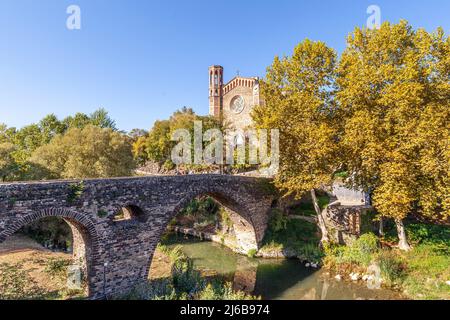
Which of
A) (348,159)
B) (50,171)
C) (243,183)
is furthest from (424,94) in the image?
(50,171)

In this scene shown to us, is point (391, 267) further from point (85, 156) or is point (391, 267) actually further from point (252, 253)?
point (85, 156)

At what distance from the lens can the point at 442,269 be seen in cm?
1285

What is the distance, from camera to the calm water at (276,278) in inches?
515

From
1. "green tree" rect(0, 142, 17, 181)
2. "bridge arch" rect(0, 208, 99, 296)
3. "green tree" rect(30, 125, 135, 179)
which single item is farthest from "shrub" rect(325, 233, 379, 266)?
"green tree" rect(0, 142, 17, 181)

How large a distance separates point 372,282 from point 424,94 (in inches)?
367

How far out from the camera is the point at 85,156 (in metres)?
23.1

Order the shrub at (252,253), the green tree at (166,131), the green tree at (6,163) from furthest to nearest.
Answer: the green tree at (166,131) < the green tree at (6,163) < the shrub at (252,253)

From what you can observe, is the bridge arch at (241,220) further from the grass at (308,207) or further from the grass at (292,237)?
the grass at (308,207)

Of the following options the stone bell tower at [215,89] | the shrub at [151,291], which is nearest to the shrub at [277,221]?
the shrub at [151,291]

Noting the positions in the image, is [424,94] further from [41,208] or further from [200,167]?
[200,167]

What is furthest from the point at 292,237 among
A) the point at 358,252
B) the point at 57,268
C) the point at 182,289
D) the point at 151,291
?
the point at 57,268

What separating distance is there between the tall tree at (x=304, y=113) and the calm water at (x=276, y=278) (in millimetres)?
4732

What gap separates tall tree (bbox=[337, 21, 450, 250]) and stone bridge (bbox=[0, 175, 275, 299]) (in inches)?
340

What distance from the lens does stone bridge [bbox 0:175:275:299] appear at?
366 inches
